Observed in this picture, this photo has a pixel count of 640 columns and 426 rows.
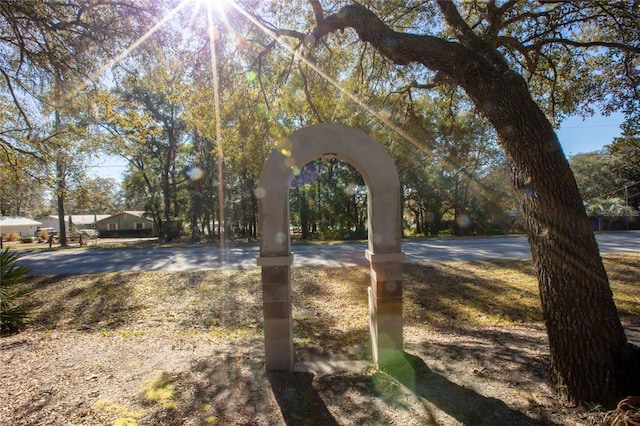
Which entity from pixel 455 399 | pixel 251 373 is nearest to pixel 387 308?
pixel 455 399

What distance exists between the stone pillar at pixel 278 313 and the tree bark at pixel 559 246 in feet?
8.76

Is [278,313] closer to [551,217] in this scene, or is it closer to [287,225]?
[287,225]

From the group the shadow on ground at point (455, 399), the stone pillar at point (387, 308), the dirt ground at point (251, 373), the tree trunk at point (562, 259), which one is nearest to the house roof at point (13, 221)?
the dirt ground at point (251, 373)

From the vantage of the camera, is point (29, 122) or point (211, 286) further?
point (211, 286)

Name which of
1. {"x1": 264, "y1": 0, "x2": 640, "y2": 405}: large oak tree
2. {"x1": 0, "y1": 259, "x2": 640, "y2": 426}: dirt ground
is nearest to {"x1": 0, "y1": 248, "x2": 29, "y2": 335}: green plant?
{"x1": 0, "y1": 259, "x2": 640, "y2": 426}: dirt ground

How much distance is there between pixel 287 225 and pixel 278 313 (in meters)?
1.09

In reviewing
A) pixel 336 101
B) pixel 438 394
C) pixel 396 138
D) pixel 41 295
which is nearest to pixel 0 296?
pixel 41 295

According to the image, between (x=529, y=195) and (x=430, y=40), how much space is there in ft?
6.71

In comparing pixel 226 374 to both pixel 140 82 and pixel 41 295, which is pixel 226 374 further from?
pixel 41 295

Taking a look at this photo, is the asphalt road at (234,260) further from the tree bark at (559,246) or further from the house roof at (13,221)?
the house roof at (13,221)

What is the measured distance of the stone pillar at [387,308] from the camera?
4.09m

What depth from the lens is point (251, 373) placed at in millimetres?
4023

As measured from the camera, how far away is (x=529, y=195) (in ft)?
10.7

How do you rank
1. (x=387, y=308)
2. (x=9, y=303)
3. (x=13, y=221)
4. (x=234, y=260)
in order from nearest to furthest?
(x=387, y=308), (x=9, y=303), (x=234, y=260), (x=13, y=221)
